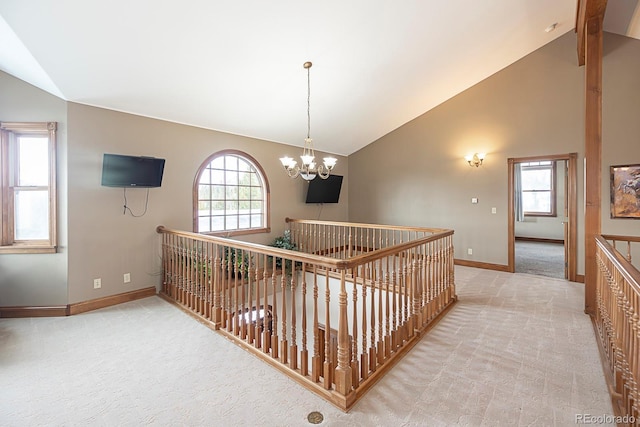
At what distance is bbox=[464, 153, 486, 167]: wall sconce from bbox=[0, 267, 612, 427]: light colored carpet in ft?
10.00

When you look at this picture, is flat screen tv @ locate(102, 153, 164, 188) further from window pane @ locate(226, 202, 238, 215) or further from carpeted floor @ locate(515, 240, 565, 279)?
carpeted floor @ locate(515, 240, 565, 279)

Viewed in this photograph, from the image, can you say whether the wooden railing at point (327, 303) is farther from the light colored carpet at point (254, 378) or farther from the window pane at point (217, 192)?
the window pane at point (217, 192)

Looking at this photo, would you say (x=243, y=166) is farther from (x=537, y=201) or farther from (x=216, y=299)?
(x=537, y=201)

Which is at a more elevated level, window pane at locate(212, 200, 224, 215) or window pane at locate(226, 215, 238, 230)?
window pane at locate(212, 200, 224, 215)

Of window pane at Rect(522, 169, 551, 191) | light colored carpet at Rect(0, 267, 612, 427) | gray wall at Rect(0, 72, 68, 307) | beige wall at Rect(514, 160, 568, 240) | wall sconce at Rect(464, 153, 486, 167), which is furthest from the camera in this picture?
window pane at Rect(522, 169, 551, 191)

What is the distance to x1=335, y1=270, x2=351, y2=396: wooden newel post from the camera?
6.51ft

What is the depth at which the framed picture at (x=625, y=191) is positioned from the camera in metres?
4.36

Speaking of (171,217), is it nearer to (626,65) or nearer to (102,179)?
(102,179)

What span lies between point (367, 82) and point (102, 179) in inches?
153

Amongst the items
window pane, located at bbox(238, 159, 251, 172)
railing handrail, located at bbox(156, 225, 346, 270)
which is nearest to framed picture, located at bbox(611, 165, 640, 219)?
railing handrail, located at bbox(156, 225, 346, 270)

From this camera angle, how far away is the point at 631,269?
1.77 metres

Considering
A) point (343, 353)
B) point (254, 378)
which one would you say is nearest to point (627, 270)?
point (343, 353)

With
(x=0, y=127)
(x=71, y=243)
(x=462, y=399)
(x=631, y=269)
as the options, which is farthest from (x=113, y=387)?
(x=631, y=269)
